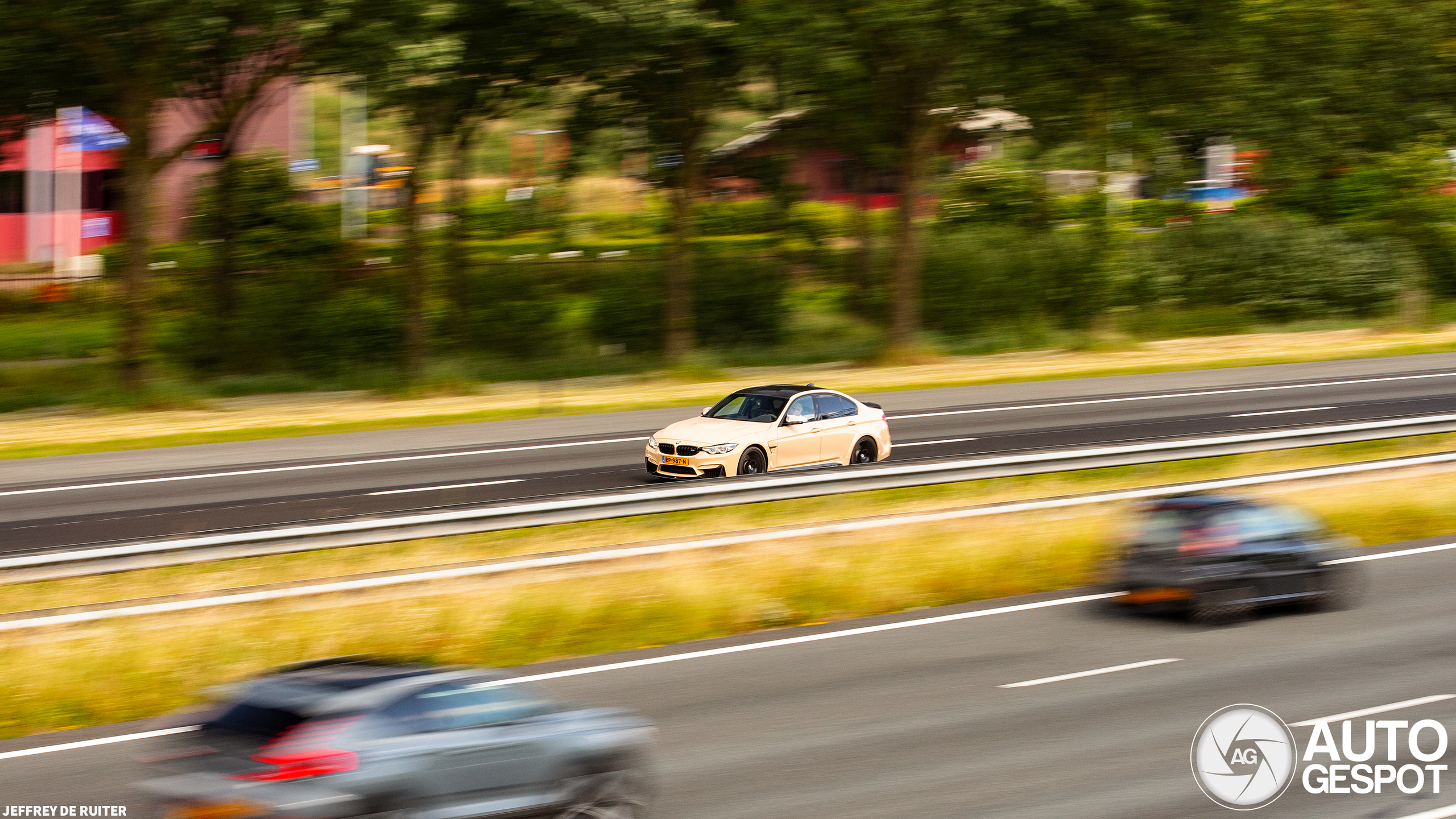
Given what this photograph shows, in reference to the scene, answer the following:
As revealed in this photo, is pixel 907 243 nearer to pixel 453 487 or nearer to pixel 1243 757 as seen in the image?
pixel 453 487

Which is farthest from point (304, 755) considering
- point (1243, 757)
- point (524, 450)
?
point (524, 450)

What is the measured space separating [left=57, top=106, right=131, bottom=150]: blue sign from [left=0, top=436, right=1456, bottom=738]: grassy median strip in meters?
28.8

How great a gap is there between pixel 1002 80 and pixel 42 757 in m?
29.1

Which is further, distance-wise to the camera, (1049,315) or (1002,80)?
(1049,315)

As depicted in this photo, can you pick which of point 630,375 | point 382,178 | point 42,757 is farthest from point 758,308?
point 42,757

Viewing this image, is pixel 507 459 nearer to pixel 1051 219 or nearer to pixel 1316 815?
pixel 1316 815

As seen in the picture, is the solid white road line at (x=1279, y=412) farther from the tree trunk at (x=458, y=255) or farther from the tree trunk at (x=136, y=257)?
the tree trunk at (x=136, y=257)

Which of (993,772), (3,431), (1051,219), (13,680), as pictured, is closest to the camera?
(993,772)

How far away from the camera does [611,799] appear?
23.8ft

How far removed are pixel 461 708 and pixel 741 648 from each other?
17.3ft

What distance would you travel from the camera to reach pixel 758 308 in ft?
124

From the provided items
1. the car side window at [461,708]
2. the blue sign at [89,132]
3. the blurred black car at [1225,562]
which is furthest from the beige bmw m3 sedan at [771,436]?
the blue sign at [89,132]

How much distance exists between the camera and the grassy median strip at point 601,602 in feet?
34.4

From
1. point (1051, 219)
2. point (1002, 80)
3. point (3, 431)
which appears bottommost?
point (3, 431)
